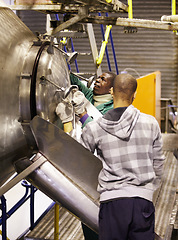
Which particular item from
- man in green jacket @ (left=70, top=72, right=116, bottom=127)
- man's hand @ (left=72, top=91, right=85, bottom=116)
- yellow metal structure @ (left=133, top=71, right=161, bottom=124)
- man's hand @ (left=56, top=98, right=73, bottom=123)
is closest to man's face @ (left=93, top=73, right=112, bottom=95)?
man in green jacket @ (left=70, top=72, right=116, bottom=127)

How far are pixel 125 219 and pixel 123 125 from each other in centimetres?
58

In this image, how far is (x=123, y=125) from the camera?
89.9 inches

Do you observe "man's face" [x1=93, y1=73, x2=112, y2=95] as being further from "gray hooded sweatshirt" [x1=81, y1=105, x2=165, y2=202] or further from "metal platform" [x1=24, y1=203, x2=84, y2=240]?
"metal platform" [x1=24, y1=203, x2=84, y2=240]

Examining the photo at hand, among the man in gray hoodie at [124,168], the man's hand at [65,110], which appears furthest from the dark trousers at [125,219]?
the man's hand at [65,110]

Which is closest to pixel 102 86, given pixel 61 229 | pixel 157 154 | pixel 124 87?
pixel 124 87

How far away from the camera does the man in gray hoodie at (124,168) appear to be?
7.39 ft

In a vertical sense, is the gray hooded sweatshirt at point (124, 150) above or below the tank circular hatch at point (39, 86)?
below

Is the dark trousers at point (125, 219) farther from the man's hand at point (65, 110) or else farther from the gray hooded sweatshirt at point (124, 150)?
the man's hand at point (65, 110)

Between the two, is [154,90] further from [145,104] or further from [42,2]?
[42,2]

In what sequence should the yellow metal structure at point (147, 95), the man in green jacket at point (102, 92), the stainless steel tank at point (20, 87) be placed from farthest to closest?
the yellow metal structure at point (147, 95) < the man in green jacket at point (102, 92) < the stainless steel tank at point (20, 87)

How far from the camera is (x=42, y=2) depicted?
3.10m

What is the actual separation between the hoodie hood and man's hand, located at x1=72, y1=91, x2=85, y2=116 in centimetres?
30

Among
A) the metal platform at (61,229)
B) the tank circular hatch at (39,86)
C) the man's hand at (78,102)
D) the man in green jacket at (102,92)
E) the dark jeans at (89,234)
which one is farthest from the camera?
the metal platform at (61,229)

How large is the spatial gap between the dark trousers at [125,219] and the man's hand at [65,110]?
1.97 ft
